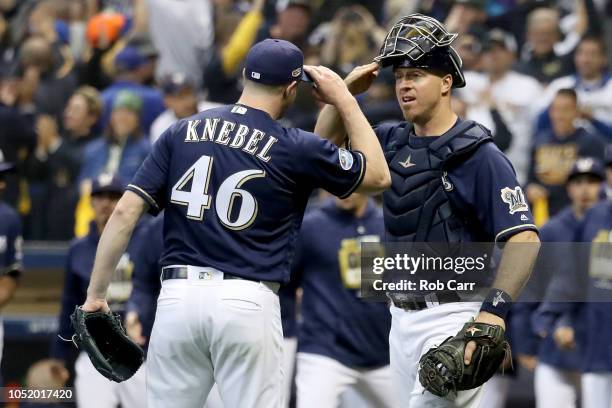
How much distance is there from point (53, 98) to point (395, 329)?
6104 mm

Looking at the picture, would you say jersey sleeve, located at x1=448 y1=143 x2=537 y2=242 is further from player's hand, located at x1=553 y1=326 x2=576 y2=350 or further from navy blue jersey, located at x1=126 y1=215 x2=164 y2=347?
player's hand, located at x1=553 y1=326 x2=576 y2=350

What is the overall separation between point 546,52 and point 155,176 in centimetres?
615

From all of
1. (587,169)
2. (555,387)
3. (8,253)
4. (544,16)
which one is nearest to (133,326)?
(8,253)

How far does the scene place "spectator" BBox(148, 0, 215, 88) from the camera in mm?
11070

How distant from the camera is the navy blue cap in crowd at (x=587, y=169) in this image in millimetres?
8672

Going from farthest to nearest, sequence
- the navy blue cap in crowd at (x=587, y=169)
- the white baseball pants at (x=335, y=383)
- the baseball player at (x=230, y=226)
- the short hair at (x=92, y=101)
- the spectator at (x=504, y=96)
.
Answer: the short hair at (x=92, y=101) < the spectator at (x=504, y=96) < the navy blue cap in crowd at (x=587, y=169) < the white baseball pants at (x=335, y=383) < the baseball player at (x=230, y=226)

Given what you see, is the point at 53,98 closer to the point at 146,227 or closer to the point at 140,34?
Result: the point at 140,34

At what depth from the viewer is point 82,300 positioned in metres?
8.17

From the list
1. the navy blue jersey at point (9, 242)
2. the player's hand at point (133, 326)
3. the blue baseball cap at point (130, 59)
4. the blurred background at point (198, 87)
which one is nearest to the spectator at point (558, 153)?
the blurred background at point (198, 87)

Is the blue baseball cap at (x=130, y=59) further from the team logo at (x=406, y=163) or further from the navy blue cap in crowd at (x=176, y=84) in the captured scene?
the team logo at (x=406, y=163)

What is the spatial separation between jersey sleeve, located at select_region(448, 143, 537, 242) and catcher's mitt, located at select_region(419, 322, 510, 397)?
0.40 meters

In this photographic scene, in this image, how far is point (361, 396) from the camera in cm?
782

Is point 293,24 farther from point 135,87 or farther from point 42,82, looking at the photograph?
point 42,82

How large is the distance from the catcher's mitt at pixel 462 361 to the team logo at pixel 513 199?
0.48 meters
